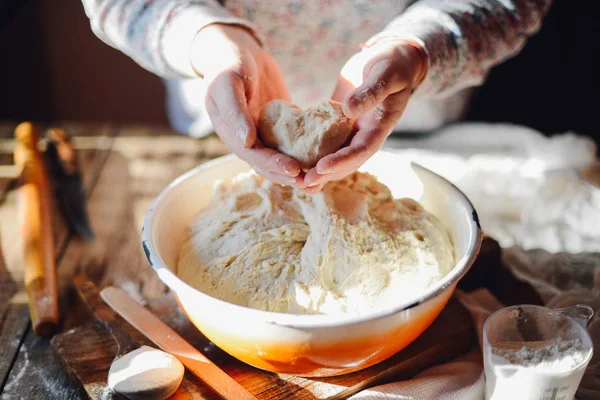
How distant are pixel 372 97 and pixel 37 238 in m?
0.74

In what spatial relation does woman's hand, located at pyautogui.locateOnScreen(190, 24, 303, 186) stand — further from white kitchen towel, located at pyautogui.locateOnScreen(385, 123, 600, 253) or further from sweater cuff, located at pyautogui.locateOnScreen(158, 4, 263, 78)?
white kitchen towel, located at pyautogui.locateOnScreen(385, 123, 600, 253)

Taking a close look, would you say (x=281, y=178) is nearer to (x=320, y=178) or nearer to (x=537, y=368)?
(x=320, y=178)

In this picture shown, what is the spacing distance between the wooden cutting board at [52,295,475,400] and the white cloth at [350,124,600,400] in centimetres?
2

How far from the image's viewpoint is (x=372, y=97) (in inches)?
32.3

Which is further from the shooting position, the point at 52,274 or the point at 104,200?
the point at 104,200

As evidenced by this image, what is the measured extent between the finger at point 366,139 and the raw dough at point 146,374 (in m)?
0.35

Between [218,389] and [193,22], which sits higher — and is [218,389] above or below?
below

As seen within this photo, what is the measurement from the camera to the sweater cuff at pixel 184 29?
1080 millimetres

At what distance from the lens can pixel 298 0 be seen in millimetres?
1362

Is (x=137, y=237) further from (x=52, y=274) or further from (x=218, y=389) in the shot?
(x=218, y=389)

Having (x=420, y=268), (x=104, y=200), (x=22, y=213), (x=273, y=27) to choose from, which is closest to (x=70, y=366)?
(x=22, y=213)

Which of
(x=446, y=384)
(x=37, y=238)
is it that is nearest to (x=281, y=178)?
(x=446, y=384)

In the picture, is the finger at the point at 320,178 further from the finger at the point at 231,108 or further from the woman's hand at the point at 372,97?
the finger at the point at 231,108

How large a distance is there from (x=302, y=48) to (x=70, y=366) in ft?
3.16
